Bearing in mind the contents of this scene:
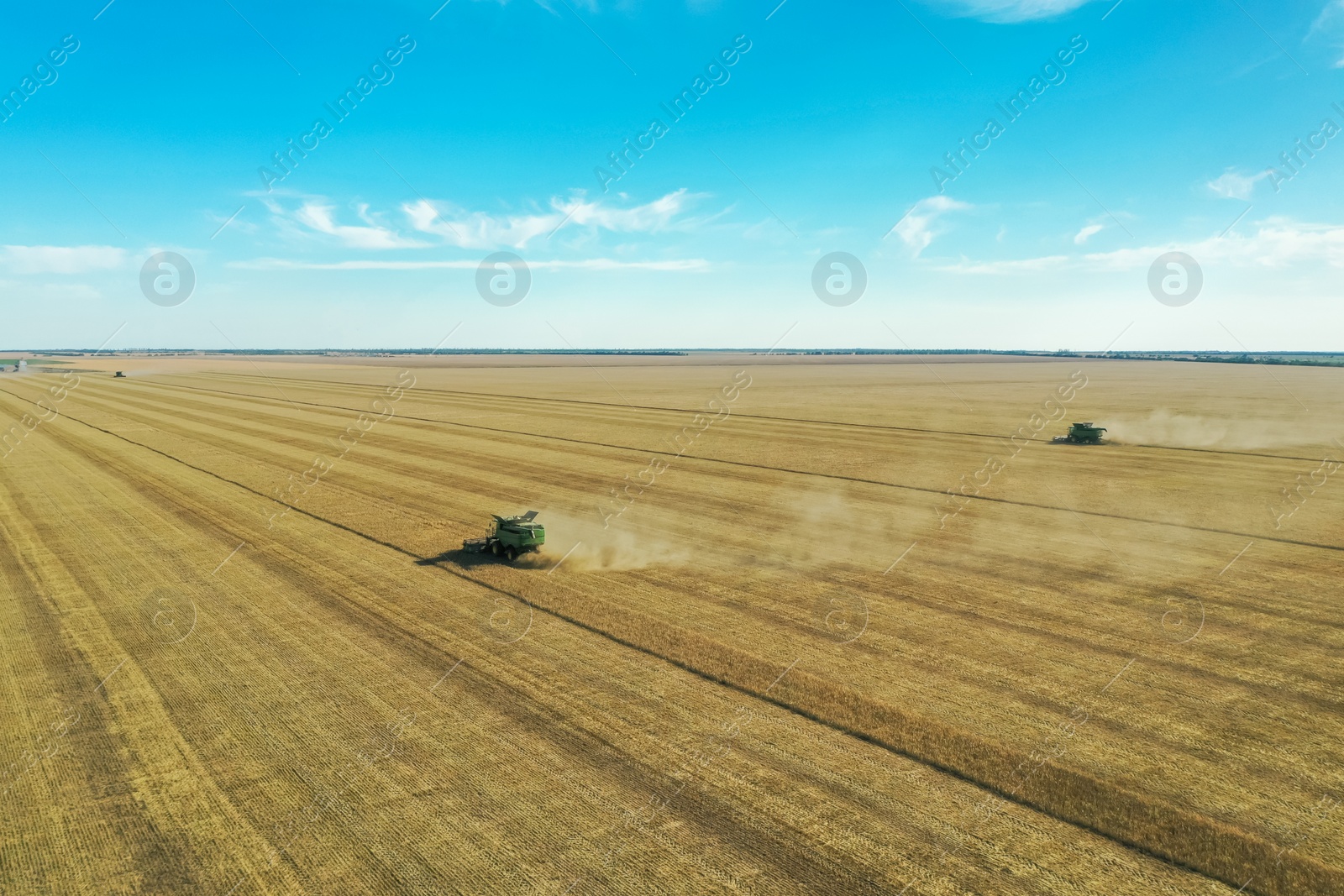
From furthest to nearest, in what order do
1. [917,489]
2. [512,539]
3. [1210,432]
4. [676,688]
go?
[1210,432]
[917,489]
[512,539]
[676,688]

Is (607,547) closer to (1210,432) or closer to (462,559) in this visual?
(462,559)

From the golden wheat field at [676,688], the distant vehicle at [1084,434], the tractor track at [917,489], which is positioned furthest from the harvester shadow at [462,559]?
the distant vehicle at [1084,434]

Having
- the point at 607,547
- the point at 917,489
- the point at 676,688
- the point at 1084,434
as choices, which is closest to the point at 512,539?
the point at 607,547

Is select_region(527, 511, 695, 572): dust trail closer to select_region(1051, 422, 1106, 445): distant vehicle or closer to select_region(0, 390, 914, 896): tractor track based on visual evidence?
select_region(0, 390, 914, 896): tractor track

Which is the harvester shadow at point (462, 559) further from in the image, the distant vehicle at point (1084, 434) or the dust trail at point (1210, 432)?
the dust trail at point (1210, 432)

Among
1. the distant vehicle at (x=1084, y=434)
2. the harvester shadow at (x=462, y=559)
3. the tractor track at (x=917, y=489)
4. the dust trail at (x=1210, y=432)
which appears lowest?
the harvester shadow at (x=462, y=559)

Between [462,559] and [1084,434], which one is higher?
[1084,434]
